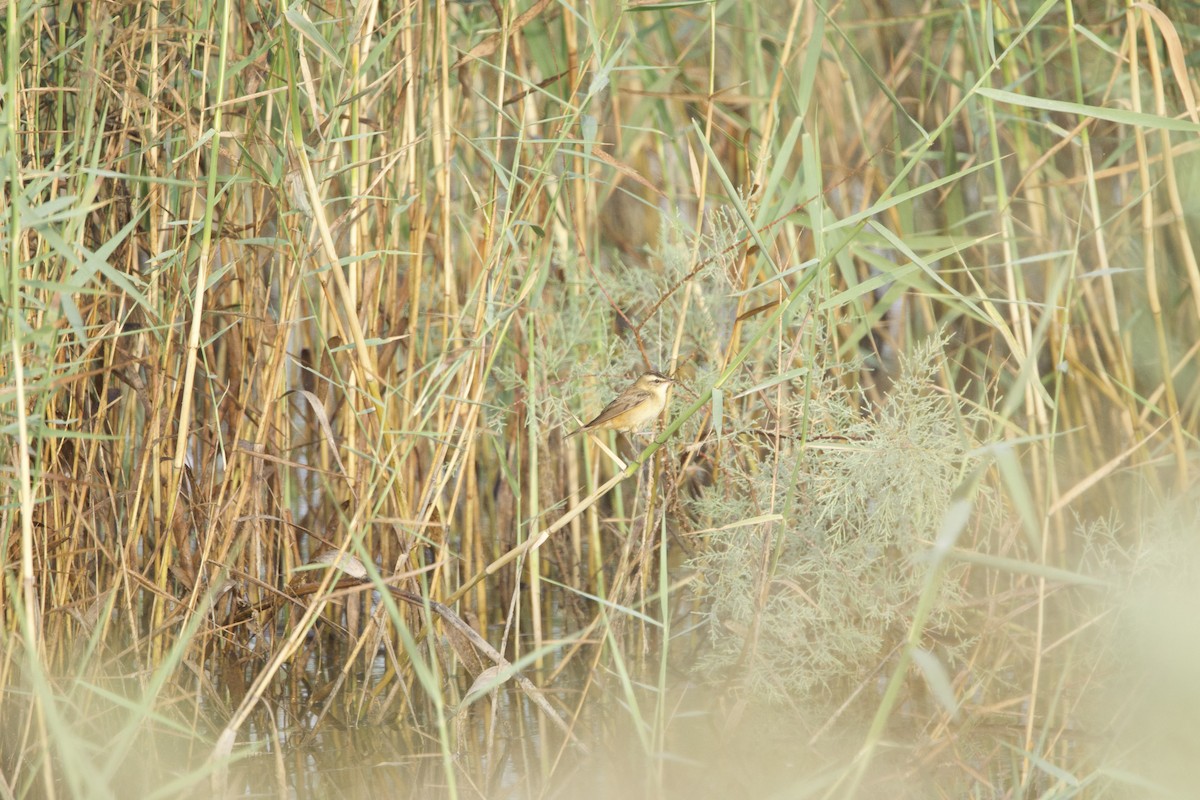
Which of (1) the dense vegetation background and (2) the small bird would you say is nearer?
(1) the dense vegetation background

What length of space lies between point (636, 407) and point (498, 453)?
0.38m

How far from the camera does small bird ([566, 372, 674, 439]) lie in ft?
10.1

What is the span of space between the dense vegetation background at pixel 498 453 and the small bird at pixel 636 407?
59mm

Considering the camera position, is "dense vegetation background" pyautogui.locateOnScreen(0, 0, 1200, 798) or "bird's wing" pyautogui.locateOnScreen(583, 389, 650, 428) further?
"bird's wing" pyautogui.locateOnScreen(583, 389, 650, 428)

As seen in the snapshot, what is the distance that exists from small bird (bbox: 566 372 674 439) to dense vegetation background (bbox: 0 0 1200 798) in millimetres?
59

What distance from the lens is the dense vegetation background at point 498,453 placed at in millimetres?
2453

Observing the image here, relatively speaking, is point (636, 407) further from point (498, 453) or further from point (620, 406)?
point (498, 453)

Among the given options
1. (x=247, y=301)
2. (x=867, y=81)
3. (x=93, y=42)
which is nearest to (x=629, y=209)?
(x=867, y=81)

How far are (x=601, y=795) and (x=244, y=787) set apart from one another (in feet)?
2.57

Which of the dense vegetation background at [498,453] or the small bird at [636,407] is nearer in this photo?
the dense vegetation background at [498,453]

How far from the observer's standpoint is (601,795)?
101 inches

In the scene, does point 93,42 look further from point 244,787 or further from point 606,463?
point 606,463

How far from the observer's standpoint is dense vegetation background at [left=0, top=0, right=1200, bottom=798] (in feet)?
8.05

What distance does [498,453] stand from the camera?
121 inches
